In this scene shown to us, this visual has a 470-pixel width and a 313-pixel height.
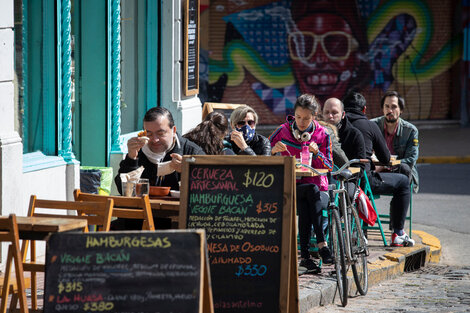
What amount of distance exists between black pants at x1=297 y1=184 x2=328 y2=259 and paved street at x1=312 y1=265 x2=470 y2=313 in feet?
2.00

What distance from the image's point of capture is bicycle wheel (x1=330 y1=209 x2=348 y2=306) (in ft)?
22.5

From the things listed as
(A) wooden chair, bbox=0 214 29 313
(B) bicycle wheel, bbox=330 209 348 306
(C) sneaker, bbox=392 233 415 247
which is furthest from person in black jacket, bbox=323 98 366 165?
(A) wooden chair, bbox=0 214 29 313

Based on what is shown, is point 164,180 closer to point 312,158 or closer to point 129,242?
point 312,158

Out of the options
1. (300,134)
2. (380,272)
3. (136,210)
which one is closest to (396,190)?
(380,272)

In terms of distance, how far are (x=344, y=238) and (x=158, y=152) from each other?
174 cm

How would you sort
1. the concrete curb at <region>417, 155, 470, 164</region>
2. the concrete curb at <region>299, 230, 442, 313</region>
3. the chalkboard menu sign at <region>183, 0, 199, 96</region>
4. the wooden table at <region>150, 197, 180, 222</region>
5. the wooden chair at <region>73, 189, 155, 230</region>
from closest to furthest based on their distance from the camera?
the wooden chair at <region>73, 189, 155, 230</region>, the wooden table at <region>150, 197, 180, 222</region>, the concrete curb at <region>299, 230, 442, 313</region>, the chalkboard menu sign at <region>183, 0, 199, 96</region>, the concrete curb at <region>417, 155, 470, 164</region>

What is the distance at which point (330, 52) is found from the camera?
20.1m

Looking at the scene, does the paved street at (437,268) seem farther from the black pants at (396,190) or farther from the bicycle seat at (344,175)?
the bicycle seat at (344,175)

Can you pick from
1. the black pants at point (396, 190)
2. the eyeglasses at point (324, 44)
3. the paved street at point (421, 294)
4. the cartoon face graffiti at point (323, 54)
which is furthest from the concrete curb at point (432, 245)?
the eyeglasses at point (324, 44)

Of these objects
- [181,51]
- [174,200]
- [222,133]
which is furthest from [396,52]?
[174,200]

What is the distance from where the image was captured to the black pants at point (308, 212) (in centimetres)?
739

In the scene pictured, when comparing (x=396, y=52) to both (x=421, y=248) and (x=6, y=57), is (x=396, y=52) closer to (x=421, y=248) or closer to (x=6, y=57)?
(x=421, y=248)

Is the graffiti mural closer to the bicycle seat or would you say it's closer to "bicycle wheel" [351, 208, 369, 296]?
"bicycle wheel" [351, 208, 369, 296]

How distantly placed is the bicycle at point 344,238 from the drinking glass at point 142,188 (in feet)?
4.56
